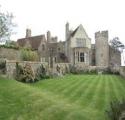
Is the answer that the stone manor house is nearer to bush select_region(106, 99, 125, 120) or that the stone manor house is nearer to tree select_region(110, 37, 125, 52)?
tree select_region(110, 37, 125, 52)

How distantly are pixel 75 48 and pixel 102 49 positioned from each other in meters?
8.37

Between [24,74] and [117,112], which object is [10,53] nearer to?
[24,74]

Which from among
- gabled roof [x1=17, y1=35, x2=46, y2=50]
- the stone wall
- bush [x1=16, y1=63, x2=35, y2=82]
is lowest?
bush [x1=16, y1=63, x2=35, y2=82]

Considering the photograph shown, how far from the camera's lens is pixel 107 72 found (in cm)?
5769

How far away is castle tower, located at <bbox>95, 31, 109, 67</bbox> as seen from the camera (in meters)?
71.6

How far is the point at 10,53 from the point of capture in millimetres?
47781

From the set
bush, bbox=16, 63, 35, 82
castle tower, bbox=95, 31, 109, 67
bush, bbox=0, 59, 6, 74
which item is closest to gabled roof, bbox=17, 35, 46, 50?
castle tower, bbox=95, 31, 109, 67

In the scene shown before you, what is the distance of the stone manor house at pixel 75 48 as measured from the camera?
66000mm

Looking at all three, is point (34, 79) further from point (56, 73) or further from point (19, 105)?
point (19, 105)

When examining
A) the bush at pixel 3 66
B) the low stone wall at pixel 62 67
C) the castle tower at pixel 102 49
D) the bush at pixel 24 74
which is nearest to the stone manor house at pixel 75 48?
the castle tower at pixel 102 49

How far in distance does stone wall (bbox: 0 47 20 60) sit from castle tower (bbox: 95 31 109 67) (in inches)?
1111

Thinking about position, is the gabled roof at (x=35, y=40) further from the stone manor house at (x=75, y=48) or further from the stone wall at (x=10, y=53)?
the stone wall at (x=10, y=53)

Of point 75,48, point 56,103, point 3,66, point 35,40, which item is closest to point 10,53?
point 3,66

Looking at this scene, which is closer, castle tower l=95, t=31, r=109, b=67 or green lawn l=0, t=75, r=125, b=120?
green lawn l=0, t=75, r=125, b=120
